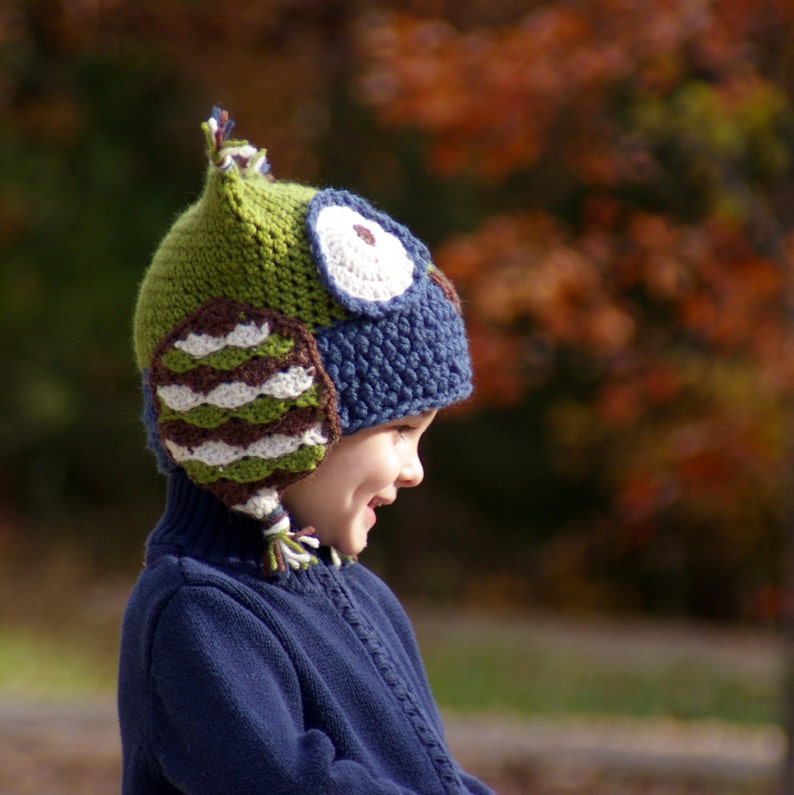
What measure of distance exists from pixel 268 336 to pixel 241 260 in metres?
0.12

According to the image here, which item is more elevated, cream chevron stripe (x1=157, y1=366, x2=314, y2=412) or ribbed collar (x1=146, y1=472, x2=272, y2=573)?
cream chevron stripe (x1=157, y1=366, x2=314, y2=412)

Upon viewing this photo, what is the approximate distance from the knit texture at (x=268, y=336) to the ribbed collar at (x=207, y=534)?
58mm

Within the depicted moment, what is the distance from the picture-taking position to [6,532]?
1109 centimetres

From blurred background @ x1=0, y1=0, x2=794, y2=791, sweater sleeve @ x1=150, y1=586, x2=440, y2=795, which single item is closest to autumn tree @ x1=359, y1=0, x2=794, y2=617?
blurred background @ x1=0, y1=0, x2=794, y2=791

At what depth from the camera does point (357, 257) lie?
1.86 m

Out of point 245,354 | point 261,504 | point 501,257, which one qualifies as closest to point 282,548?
point 261,504

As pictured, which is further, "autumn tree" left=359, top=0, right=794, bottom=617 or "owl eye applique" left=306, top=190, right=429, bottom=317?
"autumn tree" left=359, top=0, right=794, bottom=617

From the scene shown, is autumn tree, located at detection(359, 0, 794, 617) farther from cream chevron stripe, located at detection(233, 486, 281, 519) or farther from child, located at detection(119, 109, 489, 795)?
cream chevron stripe, located at detection(233, 486, 281, 519)

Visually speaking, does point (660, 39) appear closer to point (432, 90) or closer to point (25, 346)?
point (432, 90)

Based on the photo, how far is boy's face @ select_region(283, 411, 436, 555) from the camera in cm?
191

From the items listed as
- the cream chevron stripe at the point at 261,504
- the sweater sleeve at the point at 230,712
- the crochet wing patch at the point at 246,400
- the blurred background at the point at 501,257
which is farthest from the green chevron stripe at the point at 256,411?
the blurred background at the point at 501,257

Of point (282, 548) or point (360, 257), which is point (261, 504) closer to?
point (282, 548)

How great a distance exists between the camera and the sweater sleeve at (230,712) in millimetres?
1688

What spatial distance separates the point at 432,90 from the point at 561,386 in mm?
6624
